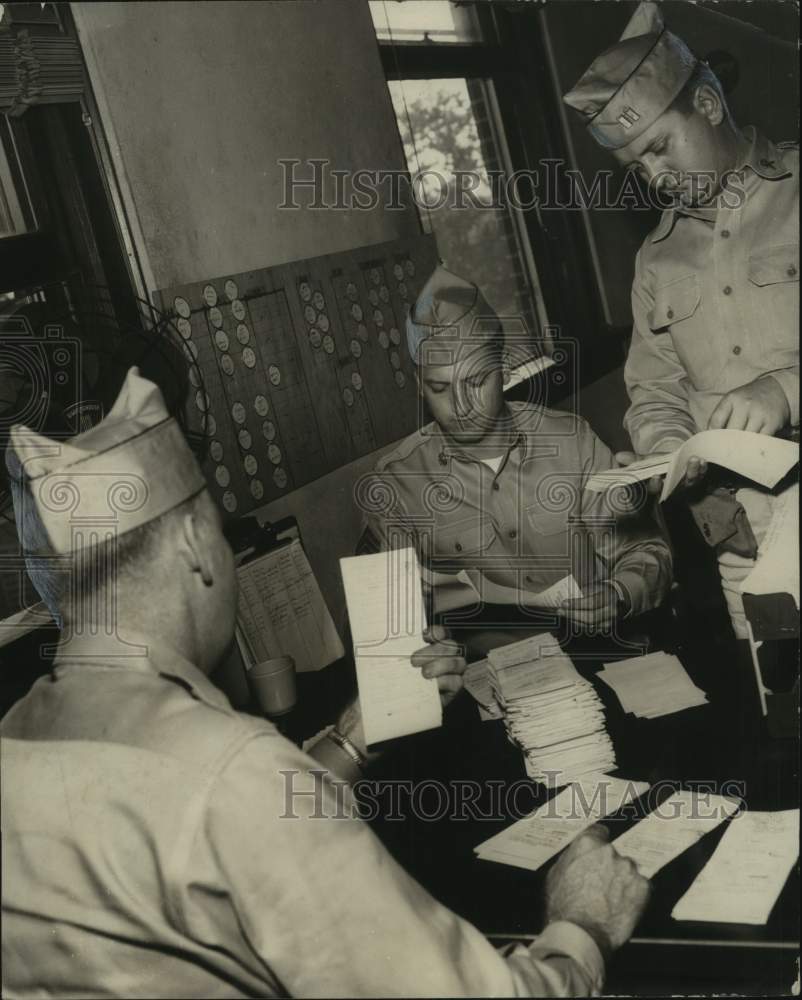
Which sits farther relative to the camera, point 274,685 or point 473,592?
point 473,592

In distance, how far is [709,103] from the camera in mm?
Answer: 2193

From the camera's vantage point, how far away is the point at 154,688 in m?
1.44

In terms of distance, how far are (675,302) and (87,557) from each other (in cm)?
165

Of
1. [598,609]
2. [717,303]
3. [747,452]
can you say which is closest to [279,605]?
[598,609]

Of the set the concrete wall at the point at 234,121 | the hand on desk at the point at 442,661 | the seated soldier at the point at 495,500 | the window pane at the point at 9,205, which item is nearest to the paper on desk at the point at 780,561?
the hand on desk at the point at 442,661

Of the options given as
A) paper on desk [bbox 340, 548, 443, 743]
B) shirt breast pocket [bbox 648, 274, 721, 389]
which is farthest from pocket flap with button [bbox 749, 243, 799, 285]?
paper on desk [bbox 340, 548, 443, 743]

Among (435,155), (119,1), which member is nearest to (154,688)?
(119,1)

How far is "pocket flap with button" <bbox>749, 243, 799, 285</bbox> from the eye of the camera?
7.31 feet

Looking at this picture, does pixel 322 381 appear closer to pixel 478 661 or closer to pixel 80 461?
pixel 478 661

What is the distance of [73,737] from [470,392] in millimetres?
1705

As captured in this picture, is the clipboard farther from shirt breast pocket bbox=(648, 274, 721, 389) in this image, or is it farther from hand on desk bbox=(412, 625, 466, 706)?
shirt breast pocket bbox=(648, 274, 721, 389)

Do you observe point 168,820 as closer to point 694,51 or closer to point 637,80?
point 637,80

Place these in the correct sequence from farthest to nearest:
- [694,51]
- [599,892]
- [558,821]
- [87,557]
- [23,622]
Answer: [694,51]
[23,622]
[558,821]
[599,892]
[87,557]

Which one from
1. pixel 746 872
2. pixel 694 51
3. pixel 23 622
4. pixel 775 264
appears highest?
pixel 694 51
